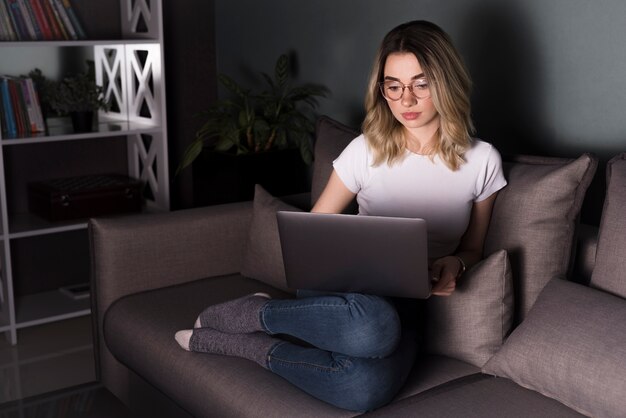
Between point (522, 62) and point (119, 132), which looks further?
point (119, 132)

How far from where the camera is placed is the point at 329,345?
1848 millimetres

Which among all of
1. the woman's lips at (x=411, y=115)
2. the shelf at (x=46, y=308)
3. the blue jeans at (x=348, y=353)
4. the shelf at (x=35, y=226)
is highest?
the woman's lips at (x=411, y=115)

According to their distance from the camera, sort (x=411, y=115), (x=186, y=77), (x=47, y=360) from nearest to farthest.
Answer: (x=411, y=115)
(x=47, y=360)
(x=186, y=77)

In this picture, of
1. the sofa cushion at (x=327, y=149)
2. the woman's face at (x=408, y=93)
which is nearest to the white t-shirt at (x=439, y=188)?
the woman's face at (x=408, y=93)

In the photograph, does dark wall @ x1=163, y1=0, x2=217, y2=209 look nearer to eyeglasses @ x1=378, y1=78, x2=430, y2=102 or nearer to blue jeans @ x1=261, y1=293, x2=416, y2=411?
eyeglasses @ x1=378, y1=78, x2=430, y2=102

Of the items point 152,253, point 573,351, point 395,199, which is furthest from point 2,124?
point 573,351

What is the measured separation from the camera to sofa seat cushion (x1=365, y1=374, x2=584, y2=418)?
1716mm

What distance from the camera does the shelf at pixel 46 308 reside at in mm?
3232

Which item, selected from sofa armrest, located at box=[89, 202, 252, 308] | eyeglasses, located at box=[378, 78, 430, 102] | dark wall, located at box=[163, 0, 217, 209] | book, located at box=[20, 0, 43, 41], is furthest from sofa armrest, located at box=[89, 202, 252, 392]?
dark wall, located at box=[163, 0, 217, 209]

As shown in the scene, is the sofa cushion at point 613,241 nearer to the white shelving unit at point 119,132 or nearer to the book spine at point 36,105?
the white shelving unit at point 119,132

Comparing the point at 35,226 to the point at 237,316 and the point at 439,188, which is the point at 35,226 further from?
the point at 439,188

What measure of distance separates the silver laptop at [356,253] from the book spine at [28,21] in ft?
5.62

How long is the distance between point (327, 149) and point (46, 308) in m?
1.47

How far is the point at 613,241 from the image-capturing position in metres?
1.84
